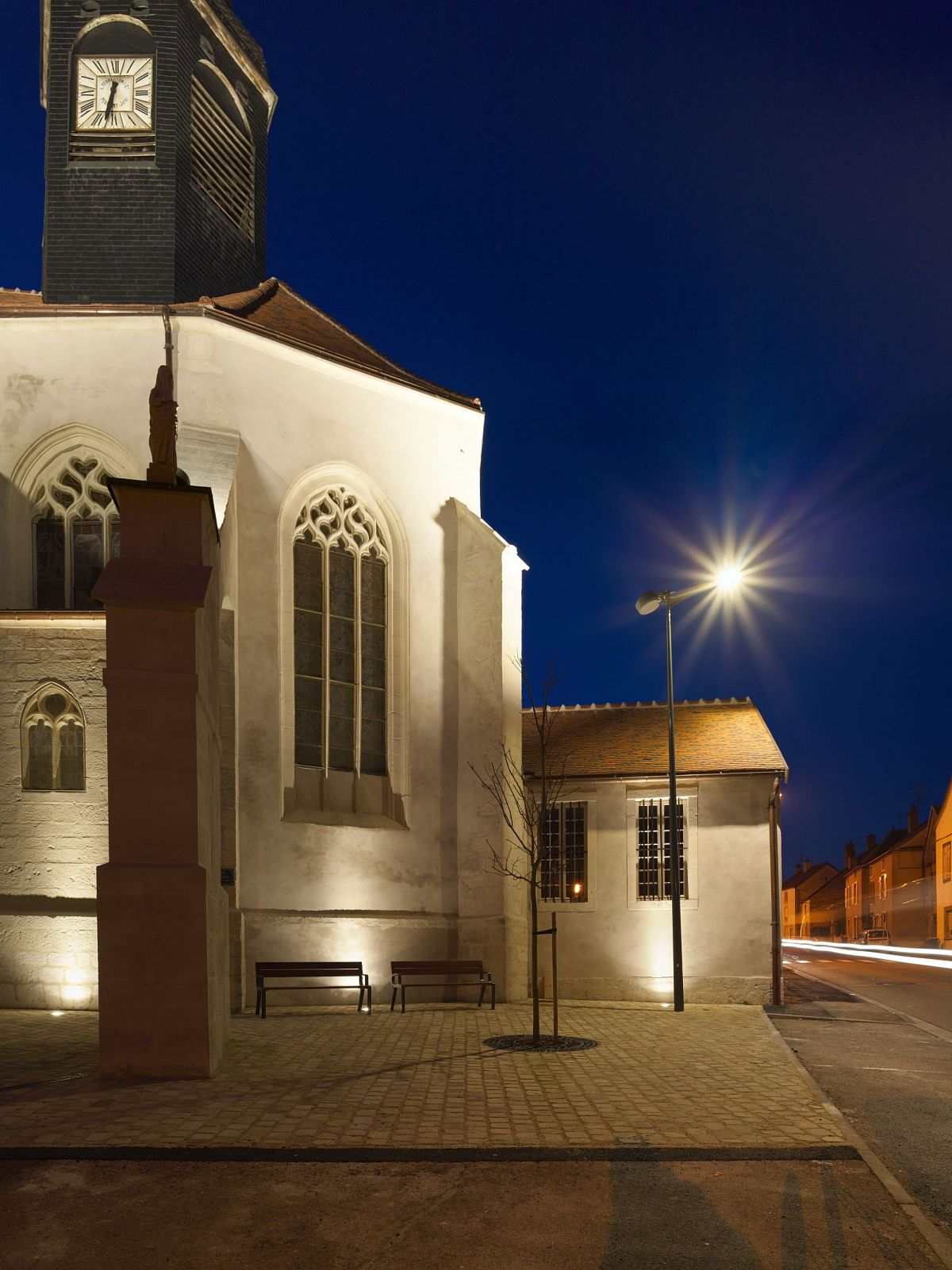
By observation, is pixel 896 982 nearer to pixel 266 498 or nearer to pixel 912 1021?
pixel 912 1021

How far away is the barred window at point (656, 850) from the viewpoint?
2267cm

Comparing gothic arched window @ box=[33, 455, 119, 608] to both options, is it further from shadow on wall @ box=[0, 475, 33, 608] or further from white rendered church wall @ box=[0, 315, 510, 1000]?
white rendered church wall @ box=[0, 315, 510, 1000]

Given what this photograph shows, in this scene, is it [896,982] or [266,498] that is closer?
[266,498]

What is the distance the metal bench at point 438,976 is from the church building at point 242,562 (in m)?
0.45

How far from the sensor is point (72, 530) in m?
19.8

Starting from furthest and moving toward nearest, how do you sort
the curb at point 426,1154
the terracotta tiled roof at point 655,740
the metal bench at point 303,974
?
1. the terracotta tiled roof at point 655,740
2. the metal bench at point 303,974
3. the curb at point 426,1154

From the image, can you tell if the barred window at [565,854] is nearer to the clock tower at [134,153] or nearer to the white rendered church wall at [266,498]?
the white rendered church wall at [266,498]

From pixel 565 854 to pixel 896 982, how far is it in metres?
11.7

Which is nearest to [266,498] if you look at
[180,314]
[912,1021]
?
[180,314]

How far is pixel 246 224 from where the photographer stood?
80.3 feet

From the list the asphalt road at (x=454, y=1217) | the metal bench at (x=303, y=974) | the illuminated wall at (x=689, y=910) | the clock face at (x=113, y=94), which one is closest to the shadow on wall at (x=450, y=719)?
the metal bench at (x=303, y=974)

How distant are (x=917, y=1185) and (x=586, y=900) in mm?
15768

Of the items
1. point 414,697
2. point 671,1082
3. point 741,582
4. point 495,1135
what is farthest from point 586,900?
point 495,1135

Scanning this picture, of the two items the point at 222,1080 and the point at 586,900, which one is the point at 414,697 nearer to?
the point at 586,900
